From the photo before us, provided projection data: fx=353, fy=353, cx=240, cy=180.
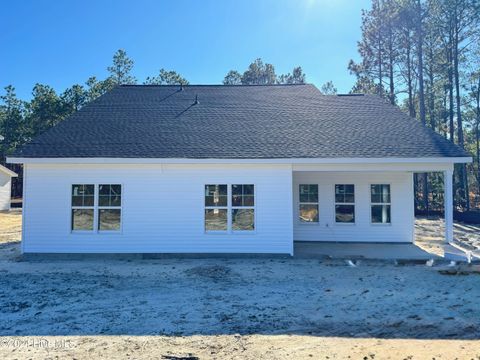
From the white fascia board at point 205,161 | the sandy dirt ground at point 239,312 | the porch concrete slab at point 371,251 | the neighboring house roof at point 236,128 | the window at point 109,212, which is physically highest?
the neighboring house roof at point 236,128

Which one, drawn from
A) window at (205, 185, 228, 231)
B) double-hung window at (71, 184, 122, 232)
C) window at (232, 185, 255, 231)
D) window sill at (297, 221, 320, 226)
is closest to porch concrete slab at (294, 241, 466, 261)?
window sill at (297, 221, 320, 226)

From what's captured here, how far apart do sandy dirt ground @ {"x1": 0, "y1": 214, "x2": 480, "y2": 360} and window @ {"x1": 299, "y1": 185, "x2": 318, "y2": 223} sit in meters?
4.03

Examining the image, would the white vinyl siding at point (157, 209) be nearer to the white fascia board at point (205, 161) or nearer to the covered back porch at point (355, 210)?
the white fascia board at point (205, 161)

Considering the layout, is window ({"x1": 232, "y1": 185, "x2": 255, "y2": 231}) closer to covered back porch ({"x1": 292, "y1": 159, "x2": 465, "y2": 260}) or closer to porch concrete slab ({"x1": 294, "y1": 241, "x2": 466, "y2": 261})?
porch concrete slab ({"x1": 294, "y1": 241, "x2": 466, "y2": 261})

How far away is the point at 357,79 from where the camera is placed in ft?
103

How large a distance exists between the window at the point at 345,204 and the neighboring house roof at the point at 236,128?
217cm

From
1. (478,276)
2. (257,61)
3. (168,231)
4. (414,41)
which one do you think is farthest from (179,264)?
(257,61)

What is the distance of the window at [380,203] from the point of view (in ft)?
42.2

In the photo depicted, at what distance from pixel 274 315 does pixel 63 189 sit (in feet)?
25.7

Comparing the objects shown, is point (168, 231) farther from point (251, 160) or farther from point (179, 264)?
point (251, 160)

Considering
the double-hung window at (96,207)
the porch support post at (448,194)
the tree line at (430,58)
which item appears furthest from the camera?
the tree line at (430,58)

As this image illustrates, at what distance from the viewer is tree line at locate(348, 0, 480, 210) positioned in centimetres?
2422

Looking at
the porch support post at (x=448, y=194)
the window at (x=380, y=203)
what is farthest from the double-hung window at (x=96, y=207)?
the porch support post at (x=448, y=194)

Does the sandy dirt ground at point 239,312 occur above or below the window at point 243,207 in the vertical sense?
below
